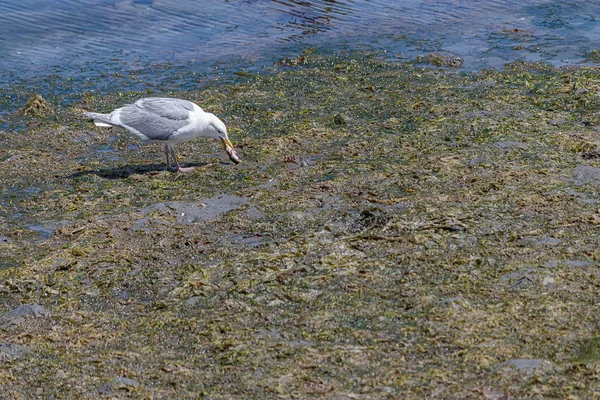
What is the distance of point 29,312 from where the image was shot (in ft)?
19.6

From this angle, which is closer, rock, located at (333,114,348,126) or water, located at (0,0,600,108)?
rock, located at (333,114,348,126)

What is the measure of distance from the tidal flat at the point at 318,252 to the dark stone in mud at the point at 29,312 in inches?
0.7

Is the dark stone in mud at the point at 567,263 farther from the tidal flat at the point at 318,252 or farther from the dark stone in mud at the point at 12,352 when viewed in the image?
the dark stone in mud at the point at 12,352

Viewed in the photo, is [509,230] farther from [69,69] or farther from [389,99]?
[69,69]

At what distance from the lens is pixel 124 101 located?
10.8 meters

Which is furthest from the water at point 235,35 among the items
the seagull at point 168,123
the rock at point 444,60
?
the seagull at point 168,123

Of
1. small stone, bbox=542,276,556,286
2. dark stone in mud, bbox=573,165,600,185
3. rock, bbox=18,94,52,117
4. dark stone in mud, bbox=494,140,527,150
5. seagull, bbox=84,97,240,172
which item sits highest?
dark stone in mud, bbox=573,165,600,185

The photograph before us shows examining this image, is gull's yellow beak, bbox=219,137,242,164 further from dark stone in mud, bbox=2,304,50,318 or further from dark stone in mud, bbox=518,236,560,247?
dark stone in mud, bbox=518,236,560,247

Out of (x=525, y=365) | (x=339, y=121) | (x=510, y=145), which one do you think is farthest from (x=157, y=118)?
(x=525, y=365)

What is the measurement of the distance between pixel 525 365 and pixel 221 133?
4736 millimetres

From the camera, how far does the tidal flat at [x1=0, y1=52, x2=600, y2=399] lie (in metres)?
5.09

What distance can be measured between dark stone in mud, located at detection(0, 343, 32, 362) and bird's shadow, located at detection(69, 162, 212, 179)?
319 centimetres

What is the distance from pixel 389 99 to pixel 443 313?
5116mm

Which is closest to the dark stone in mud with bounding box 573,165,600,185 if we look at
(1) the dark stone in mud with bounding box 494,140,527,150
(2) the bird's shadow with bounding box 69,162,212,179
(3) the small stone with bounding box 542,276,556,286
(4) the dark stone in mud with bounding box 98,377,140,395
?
(1) the dark stone in mud with bounding box 494,140,527,150
